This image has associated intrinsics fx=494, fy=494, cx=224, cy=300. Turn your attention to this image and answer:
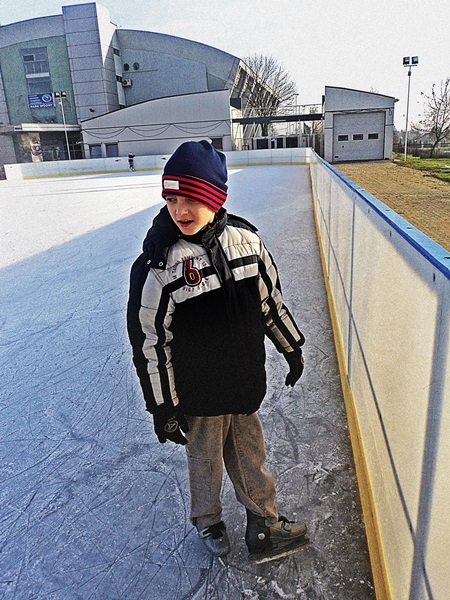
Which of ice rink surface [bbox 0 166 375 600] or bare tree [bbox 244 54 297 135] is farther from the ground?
bare tree [bbox 244 54 297 135]

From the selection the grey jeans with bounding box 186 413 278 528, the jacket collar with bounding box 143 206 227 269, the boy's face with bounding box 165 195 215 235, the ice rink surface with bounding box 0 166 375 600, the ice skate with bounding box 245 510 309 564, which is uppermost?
the boy's face with bounding box 165 195 215 235

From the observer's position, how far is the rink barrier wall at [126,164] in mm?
27906

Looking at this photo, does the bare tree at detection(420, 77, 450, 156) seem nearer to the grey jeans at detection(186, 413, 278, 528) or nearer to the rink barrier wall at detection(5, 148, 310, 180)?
the rink barrier wall at detection(5, 148, 310, 180)

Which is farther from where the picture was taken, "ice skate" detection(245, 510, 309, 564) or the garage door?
the garage door

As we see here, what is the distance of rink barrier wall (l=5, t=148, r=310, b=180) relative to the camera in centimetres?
2791

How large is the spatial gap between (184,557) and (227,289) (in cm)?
115

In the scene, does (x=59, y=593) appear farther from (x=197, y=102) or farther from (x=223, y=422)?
(x=197, y=102)

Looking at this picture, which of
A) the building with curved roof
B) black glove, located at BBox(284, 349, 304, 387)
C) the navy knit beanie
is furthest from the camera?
the building with curved roof

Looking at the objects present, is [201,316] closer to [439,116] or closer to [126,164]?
[126,164]

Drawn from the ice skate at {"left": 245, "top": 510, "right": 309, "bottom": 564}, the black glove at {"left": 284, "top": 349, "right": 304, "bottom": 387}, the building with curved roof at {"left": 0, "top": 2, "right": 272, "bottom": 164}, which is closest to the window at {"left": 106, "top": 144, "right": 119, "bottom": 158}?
the building with curved roof at {"left": 0, "top": 2, "right": 272, "bottom": 164}

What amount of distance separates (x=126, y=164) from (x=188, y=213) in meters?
30.0

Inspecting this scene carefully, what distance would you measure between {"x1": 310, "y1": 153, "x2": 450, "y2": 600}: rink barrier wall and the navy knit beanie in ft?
2.08

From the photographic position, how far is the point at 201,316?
1.77m

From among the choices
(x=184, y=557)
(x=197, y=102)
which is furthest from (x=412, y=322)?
(x=197, y=102)
